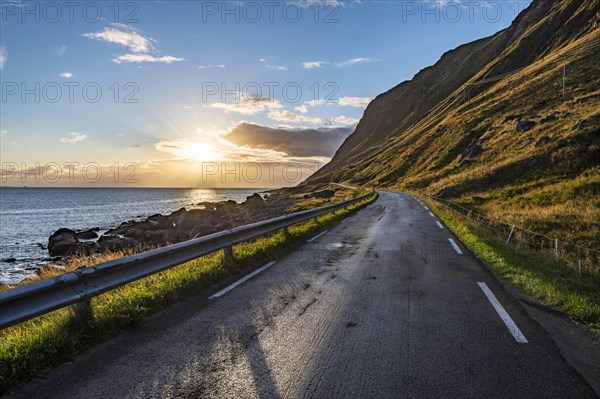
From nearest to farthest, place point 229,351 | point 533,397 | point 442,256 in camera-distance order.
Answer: point 533,397 < point 229,351 < point 442,256

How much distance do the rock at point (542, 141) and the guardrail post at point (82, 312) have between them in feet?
146

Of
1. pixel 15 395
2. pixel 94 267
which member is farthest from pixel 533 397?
pixel 94 267

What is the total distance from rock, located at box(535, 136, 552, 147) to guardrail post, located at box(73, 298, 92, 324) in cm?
4445

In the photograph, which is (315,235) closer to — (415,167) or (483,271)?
(483,271)

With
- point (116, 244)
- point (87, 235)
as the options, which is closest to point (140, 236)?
point (116, 244)

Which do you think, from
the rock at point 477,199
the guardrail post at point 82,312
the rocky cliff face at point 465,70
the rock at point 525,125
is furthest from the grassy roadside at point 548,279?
the rocky cliff face at point 465,70

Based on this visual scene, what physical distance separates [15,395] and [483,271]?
26.2 ft

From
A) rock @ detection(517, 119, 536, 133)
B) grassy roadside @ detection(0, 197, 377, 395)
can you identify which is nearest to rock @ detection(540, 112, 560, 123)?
rock @ detection(517, 119, 536, 133)

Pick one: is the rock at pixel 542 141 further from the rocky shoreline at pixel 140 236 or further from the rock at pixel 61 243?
the rock at pixel 61 243

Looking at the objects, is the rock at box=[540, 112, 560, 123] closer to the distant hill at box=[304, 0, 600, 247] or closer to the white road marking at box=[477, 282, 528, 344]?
the distant hill at box=[304, 0, 600, 247]

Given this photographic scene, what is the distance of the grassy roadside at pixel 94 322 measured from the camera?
3768mm

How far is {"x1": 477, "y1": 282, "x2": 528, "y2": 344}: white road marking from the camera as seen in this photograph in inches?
177

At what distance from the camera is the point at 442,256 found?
31.9ft

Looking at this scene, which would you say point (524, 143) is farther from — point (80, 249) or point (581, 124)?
point (80, 249)
